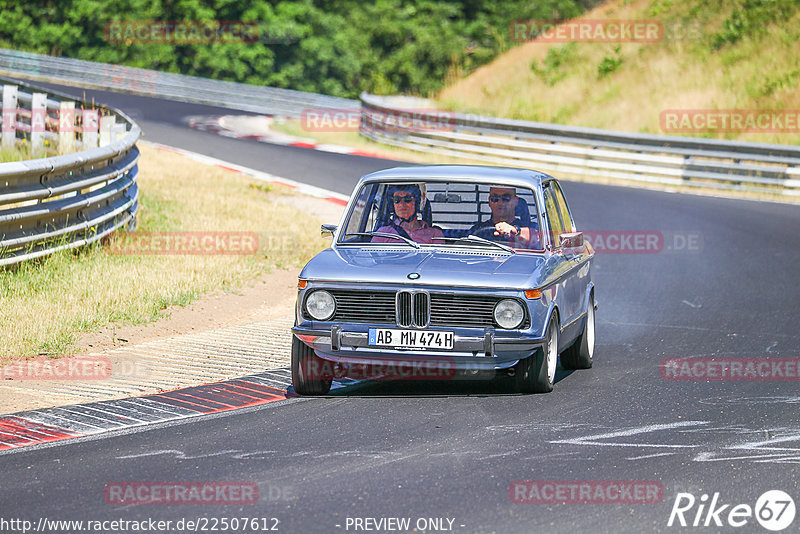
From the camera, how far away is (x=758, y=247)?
16250 mm

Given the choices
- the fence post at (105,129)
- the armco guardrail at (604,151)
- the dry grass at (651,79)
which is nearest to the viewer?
the fence post at (105,129)

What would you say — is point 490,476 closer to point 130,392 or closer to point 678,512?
point 678,512

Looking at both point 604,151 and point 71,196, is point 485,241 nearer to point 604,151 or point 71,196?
point 71,196


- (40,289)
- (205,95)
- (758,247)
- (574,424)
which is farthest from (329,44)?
(574,424)

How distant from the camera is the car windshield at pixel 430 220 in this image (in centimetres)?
860

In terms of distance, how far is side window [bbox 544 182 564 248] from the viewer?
8.82 metres

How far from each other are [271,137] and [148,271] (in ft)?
64.7

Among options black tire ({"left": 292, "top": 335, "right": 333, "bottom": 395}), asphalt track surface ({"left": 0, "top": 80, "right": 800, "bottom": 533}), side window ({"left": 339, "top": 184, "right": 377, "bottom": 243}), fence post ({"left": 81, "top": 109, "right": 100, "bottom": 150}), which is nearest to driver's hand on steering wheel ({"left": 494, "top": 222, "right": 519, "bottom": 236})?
side window ({"left": 339, "top": 184, "right": 377, "bottom": 243})

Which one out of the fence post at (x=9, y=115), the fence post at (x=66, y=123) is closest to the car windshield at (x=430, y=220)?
the fence post at (x=66, y=123)

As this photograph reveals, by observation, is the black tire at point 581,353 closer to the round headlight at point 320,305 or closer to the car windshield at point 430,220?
the car windshield at point 430,220

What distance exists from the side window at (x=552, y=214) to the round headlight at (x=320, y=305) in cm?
190

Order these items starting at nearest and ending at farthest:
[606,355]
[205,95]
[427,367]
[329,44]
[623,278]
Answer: [427,367] → [606,355] → [623,278] → [205,95] → [329,44]

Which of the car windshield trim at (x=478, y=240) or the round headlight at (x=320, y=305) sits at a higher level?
the car windshield trim at (x=478, y=240)

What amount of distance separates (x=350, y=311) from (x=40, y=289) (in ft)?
14.3
